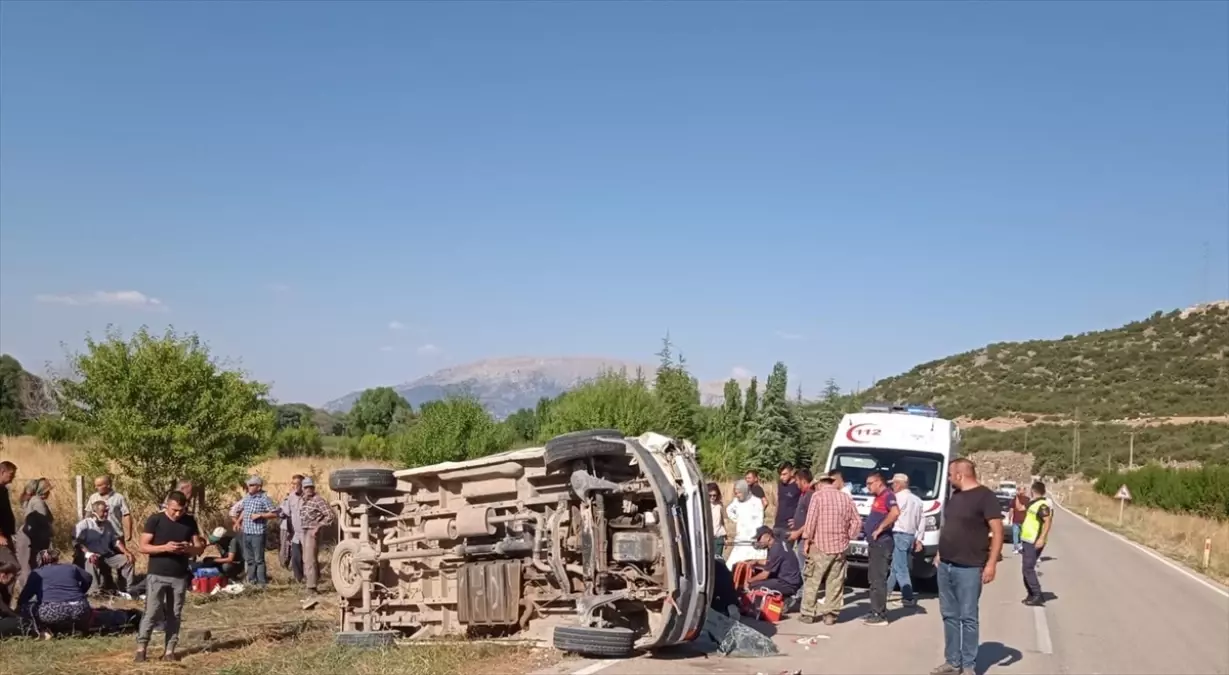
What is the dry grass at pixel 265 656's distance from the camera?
29.9 feet

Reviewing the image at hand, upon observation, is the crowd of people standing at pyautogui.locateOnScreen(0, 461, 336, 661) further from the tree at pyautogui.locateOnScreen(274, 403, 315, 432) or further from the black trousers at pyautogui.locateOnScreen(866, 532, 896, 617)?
the tree at pyautogui.locateOnScreen(274, 403, 315, 432)

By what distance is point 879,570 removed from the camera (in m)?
12.5

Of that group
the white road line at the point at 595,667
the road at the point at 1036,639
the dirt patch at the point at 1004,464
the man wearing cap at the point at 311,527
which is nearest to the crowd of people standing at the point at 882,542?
the road at the point at 1036,639

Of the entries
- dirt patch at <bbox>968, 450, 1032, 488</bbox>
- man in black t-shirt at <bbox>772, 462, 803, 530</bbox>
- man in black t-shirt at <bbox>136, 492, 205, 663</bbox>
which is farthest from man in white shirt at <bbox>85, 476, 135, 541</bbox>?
dirt patch at <bbox>968, 450, 1032, 488</bbox>

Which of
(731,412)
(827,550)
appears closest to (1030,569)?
(827,550)

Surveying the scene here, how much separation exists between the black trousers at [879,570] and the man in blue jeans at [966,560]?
121 inches

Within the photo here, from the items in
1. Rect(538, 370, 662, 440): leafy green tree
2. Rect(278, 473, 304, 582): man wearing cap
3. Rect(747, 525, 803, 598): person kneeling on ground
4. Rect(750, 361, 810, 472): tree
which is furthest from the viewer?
Rect(750, 361, 810, 472): tree

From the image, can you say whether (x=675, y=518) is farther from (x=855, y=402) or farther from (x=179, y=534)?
(x=855, y=402)

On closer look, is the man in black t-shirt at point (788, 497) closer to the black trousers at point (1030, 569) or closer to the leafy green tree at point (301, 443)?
the black trousers at point (1030, 569)

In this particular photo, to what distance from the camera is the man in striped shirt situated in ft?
39.6

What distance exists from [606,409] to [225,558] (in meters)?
15.4

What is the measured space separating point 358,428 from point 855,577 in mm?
63222

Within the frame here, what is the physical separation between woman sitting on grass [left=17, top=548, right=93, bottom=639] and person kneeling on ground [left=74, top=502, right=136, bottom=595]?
8.01 feet

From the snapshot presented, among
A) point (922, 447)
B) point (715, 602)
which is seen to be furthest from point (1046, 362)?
point (715, 602)
